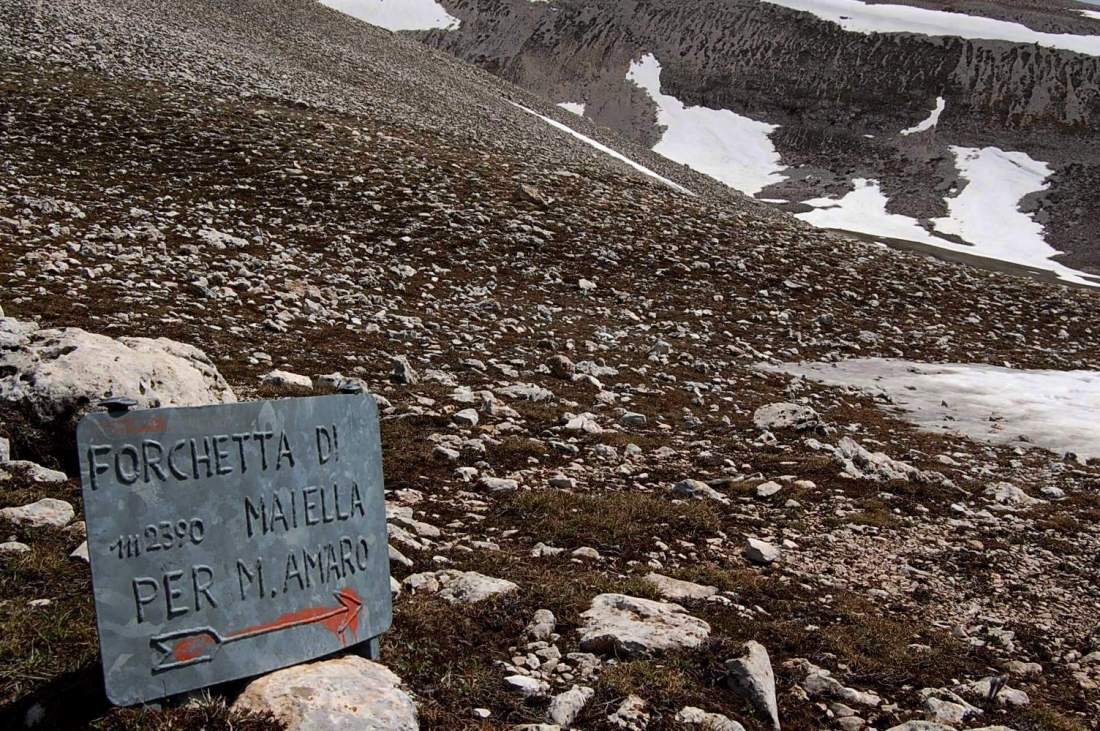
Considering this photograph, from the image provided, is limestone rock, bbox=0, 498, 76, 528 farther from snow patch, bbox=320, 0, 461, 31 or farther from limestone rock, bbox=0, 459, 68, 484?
snow patch, bbox=320, 0, 461, 31

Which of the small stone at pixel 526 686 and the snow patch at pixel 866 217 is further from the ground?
the snow patch at pixel 866 217

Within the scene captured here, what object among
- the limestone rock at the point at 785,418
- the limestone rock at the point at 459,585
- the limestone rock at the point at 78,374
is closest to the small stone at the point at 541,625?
the limestone rock at the point at 459,585

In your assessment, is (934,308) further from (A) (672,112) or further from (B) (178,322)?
(A) (672,112)

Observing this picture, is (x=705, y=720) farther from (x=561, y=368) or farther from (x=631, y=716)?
(x=561, y=368)

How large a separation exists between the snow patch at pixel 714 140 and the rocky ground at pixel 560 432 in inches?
2861

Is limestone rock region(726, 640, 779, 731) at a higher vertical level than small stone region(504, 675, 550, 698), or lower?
higher

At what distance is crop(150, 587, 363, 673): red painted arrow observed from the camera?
342 cm

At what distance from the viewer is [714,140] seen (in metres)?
101

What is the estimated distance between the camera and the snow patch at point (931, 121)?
322 ft

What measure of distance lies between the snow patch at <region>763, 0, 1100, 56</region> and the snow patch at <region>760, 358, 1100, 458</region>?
358ft

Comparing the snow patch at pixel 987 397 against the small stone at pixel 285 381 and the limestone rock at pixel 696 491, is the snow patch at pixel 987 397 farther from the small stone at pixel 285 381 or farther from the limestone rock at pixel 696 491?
the small stone at pixel 285 381

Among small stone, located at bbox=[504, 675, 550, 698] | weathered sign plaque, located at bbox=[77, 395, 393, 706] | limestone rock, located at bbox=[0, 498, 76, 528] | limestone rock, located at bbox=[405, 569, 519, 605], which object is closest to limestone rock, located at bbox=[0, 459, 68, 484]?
limestone rock, located at bbox=[0, 498, 76, 528]

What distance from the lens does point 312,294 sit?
1324 cm

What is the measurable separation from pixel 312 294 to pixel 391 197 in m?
7.65
